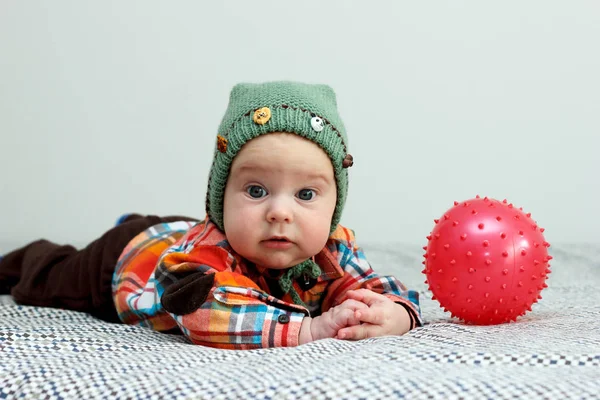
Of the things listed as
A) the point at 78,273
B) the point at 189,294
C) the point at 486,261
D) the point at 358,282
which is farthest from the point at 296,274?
the point at 78,273

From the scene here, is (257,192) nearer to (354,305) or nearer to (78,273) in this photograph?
(354,305)

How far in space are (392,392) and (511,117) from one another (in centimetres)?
233

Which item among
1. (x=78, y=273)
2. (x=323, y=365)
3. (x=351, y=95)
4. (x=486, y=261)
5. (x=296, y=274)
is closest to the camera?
(x=323, y=365)

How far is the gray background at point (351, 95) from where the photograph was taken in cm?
288

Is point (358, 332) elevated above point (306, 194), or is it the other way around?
point (306, 194)

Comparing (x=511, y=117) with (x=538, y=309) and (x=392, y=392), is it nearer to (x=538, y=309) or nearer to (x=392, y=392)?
(x=538, y=309)

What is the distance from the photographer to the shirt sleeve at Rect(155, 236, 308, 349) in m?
1.13

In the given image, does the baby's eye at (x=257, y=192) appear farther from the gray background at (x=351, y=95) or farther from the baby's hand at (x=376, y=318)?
the gray background at (x=351, y=95)

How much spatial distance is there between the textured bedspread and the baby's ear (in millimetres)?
59

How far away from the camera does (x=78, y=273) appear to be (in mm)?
1652

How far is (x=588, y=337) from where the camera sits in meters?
1.07

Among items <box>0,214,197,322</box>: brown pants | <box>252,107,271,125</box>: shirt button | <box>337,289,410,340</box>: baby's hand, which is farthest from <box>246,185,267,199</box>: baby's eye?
<box>0,214,197,322</box>: brown pants

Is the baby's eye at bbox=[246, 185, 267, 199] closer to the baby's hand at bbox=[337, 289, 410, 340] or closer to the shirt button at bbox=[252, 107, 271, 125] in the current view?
the shirt button at bbox=[252, 107, 271, 125]

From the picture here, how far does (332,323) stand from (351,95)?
1.88 meters
